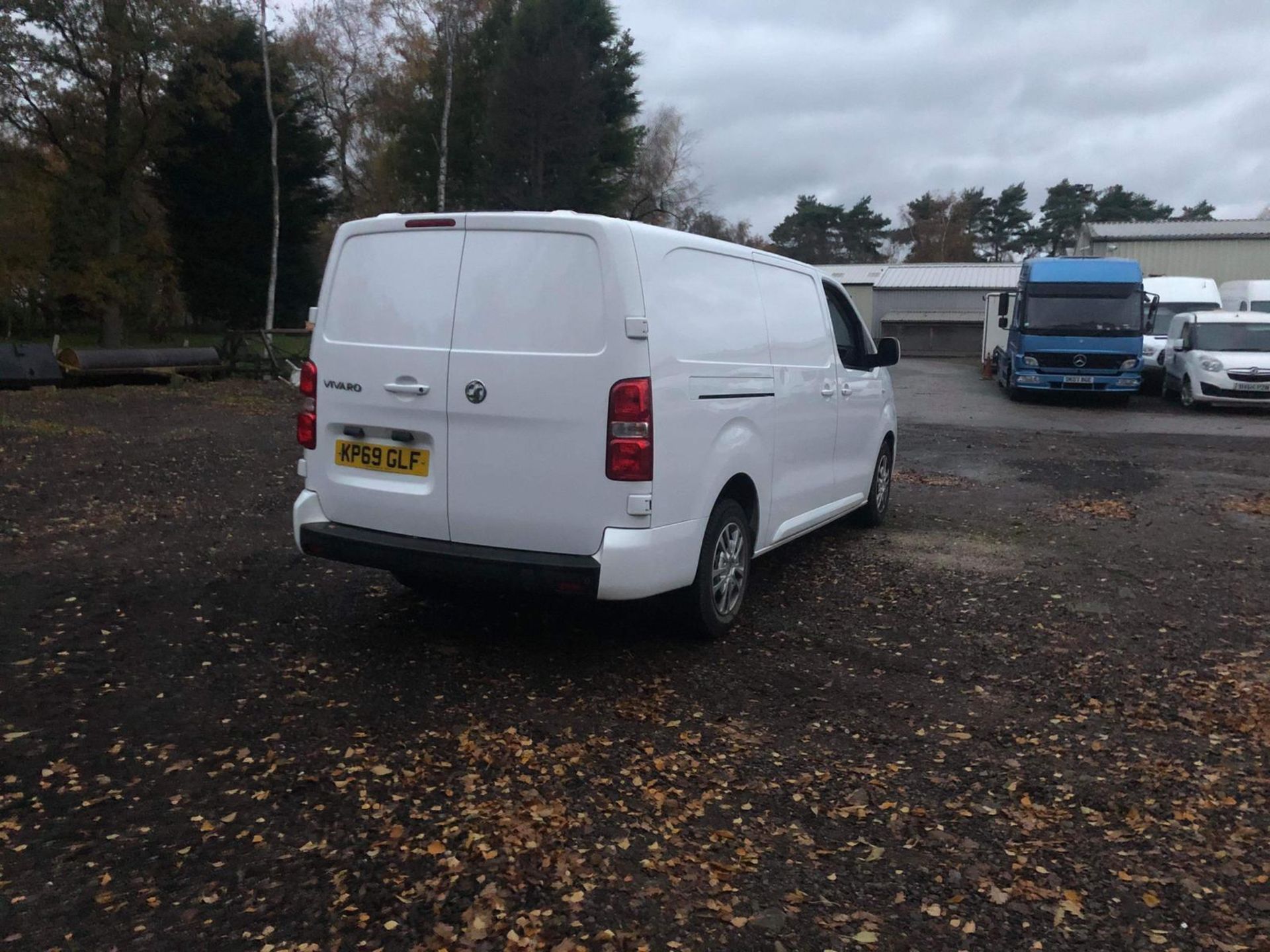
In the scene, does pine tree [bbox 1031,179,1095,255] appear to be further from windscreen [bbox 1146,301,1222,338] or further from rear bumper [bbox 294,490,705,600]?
rear bumper [bbox 294,490,705,600]

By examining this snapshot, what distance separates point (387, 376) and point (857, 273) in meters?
57.6

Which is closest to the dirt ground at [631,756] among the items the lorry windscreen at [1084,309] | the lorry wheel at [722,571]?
the lorry wheel at [722,571]

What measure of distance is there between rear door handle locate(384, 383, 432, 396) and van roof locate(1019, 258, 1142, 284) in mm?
18990

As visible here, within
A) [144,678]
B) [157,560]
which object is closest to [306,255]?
[157,560]

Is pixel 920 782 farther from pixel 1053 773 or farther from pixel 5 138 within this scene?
pixel 5 138

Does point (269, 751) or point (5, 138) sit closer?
point (269, 751)

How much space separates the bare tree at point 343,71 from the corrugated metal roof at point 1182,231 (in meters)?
29.5

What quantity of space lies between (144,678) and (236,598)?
131cm

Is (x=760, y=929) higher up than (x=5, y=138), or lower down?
lower down

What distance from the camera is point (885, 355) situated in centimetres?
769

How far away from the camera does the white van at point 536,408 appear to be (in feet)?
14.8

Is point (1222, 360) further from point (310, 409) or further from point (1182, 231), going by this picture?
point (1182, 231)

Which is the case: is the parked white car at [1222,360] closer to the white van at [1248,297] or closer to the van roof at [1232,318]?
the van roof at [1232,318]

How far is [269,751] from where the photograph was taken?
3951 millimetres
